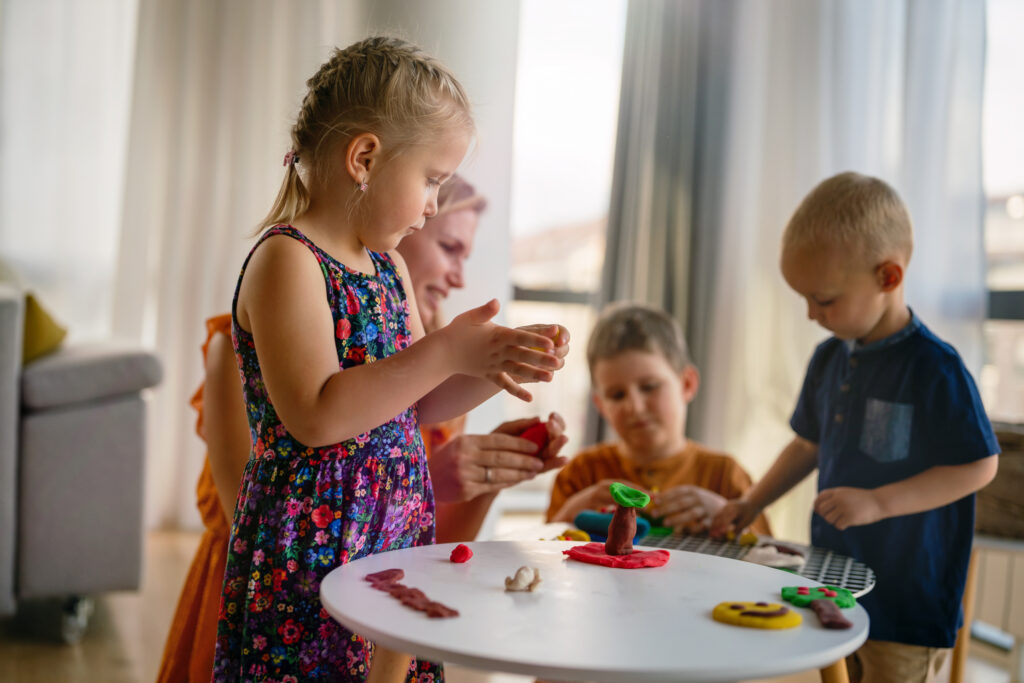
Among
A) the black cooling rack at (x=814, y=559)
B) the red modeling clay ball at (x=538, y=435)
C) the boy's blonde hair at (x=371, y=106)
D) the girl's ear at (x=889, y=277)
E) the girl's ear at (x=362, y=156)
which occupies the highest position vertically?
the boy's blonde hair at (x=371, y=106)

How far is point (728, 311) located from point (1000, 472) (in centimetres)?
161

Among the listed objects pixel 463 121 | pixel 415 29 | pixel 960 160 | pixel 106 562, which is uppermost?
pixel 415 29

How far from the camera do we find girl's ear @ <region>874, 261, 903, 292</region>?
1257 millimetres

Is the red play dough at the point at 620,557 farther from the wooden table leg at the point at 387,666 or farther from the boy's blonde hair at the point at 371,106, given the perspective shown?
the boy's blonde hair at the point at 371,106

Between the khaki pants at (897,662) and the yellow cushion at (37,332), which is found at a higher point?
the yellow cushion at (37,332)

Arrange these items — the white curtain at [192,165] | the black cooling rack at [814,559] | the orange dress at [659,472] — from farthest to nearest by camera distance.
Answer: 1. the white curtain at [192,165]
2. the orange dress at [659,472]
3. the black cooling rack at [814,559]

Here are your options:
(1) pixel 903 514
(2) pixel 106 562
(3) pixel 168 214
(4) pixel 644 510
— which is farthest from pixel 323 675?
(3) pixel 168 214

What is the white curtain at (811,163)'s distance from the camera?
7.57ft

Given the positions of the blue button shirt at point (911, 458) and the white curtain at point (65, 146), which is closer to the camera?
the blue button shirt at point (911, 458)

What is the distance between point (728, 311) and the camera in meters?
3.18

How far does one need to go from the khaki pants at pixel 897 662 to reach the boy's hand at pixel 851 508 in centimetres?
19

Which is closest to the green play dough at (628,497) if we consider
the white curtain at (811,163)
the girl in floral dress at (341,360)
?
the girl in floral dress at (341,360)

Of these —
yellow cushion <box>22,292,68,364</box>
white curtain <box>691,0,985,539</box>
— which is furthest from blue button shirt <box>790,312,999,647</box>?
yellow cushion <box>22,292,68,364</box>

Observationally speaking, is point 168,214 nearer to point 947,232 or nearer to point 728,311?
point 728,311
